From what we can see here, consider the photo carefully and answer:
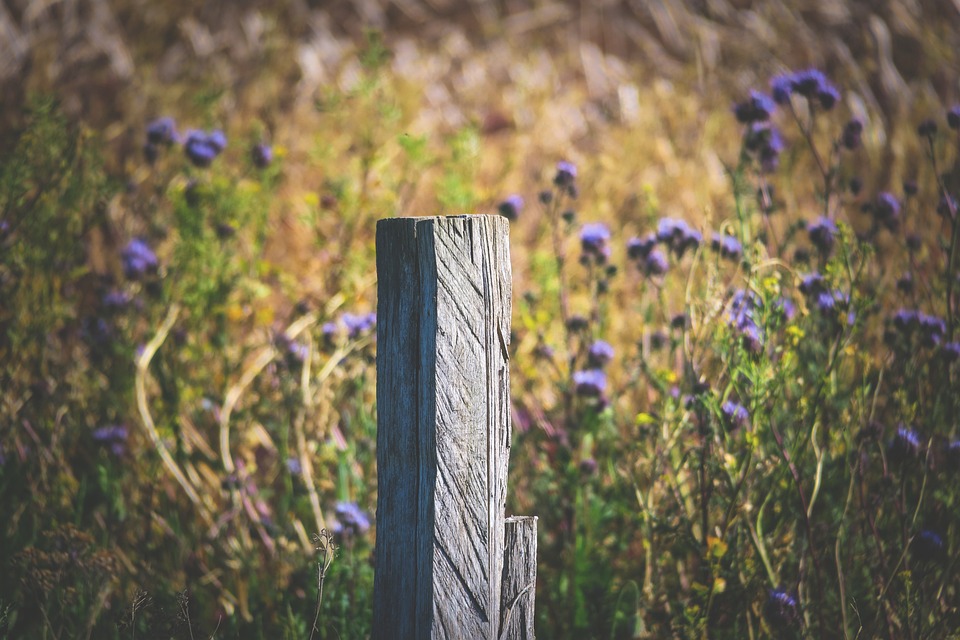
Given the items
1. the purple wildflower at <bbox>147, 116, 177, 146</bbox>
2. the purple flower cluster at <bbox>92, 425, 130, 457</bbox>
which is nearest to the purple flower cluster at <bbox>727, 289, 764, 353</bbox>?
the purple flower cluster at <bbox>92, 425, 130, 457</bbox>

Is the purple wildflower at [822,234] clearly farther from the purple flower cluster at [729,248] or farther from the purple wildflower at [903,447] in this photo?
the purple wildflower at [903,447]

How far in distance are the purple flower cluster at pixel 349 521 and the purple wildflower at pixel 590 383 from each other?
76 cm

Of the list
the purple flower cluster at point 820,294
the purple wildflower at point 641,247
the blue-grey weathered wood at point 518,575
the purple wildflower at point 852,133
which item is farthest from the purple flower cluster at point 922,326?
the blue-grey weathered wood at point 518,575

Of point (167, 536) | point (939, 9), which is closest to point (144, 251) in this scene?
point (167, 536)

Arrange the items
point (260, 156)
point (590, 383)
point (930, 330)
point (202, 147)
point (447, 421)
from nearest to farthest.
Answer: point (447, 421) → point (930, 330) → point (590, 383) → point (202, 147) → point (260, 156)

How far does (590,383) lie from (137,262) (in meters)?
1.71

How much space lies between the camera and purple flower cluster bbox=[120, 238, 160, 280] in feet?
9.60

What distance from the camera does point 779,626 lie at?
1.95 m

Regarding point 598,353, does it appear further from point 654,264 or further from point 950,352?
point 950,352

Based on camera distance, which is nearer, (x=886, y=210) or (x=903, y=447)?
(x=903, y=447)

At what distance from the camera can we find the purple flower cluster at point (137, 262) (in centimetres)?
293

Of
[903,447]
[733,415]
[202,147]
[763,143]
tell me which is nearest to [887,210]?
[763,143]

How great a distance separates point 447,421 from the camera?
1503mm

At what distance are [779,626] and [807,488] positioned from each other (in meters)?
0.60
